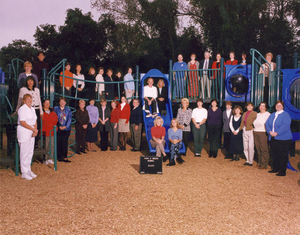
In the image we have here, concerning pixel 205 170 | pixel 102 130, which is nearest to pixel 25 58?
pixel 102 130

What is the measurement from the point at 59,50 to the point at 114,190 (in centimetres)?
1826

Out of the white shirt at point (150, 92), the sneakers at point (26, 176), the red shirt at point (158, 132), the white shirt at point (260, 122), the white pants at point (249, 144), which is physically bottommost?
Result: the sneakers at point (26, 176)

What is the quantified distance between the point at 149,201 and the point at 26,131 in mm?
3172

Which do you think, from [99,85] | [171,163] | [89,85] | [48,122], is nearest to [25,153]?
[48,122]

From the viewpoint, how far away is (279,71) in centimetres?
827

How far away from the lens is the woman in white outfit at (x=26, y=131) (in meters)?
6.41

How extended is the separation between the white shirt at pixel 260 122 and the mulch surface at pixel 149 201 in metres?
1.09

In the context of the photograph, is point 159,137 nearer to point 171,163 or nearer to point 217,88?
point 171,163

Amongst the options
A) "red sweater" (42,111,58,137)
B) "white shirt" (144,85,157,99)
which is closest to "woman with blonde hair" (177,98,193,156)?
"white shirt" (144,85,157,99)

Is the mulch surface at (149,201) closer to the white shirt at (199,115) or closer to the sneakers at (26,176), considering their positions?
the sneakers at (26,176)

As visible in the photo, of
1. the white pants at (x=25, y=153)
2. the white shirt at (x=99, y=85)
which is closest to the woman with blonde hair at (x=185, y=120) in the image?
the white shirt at (x=99, y=85)

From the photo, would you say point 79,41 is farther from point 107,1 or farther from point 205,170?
point 205,170

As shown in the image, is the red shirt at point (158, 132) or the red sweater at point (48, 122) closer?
the red sweater at point (48, 122)

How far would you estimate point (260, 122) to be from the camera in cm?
790
